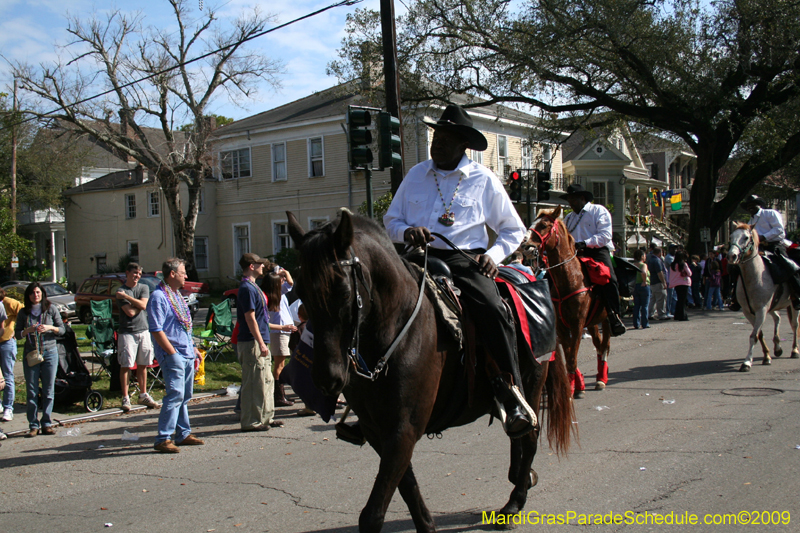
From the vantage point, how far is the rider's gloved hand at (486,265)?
13.0 ft

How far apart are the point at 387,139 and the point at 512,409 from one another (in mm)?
7569

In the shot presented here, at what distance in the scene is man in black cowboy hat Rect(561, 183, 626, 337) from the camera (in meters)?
8.85

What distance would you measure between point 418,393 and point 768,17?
21.0 m

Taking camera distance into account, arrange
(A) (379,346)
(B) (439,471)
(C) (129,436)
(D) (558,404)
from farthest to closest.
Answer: (C) (129,436)
(B) (439,471)
(D) (558,404)
(A) (379,346)

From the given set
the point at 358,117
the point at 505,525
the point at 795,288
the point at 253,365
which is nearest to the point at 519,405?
the point at 505,525

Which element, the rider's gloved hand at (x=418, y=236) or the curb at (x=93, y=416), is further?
the curb at (x=93, y=416)

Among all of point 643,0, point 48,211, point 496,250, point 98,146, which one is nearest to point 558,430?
point 496,250

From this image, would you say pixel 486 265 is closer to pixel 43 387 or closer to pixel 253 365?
pixel 253 365

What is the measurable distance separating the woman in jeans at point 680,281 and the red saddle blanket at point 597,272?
11573 mm

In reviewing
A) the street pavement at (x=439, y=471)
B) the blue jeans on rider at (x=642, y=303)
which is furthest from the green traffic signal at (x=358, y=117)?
the blue jeans on rider at (x=642, y=303)

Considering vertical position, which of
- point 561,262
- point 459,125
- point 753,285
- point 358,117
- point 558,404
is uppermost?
point 358,117

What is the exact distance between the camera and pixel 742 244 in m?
10.2

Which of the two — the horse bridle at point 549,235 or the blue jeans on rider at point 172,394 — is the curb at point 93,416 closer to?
the blue jeans on rider at point 172,394

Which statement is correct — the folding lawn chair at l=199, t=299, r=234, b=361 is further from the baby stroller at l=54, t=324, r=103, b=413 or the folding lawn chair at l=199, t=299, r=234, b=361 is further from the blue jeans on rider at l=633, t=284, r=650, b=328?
the blue jeans on rider at l=633, t=284, r=650, b=328
